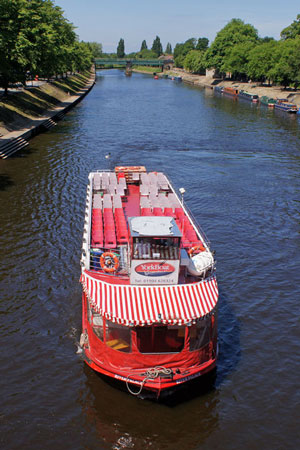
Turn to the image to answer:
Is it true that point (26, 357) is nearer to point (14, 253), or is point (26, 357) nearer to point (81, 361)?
point (81, 361)

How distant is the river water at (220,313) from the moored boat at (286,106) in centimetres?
4884

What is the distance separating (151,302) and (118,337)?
7.01 feet

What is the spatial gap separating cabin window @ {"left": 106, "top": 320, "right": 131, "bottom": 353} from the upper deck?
2.04 metres

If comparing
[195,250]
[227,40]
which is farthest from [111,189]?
[227,40]

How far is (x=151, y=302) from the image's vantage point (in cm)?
1759

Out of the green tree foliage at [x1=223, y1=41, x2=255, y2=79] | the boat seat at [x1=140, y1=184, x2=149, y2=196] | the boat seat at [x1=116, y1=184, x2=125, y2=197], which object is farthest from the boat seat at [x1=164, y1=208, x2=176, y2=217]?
the green tree foliage at [x1=223, y1=41, x2=255, y2=79]

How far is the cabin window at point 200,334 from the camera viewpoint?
58.7 feet

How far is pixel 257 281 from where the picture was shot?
94.0ft

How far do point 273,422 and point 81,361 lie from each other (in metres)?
9.49

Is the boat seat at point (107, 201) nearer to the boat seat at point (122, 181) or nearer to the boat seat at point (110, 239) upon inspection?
the boat seat at point (122, 181)

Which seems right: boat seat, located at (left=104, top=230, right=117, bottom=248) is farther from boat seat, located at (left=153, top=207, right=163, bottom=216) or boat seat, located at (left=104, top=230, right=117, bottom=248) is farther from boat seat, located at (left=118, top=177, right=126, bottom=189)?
boat seat, located at (left=118, top=177, right=126, bottom=189)

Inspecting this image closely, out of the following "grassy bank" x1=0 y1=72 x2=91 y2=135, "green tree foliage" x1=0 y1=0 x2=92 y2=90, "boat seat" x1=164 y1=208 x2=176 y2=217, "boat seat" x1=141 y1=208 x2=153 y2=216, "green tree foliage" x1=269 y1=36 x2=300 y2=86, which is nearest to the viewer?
"boat seat" x1=141 y1=208 x2=153 y2=216

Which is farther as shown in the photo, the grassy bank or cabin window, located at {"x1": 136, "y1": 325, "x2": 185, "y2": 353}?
the grassy bank

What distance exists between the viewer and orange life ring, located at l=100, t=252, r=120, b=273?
19562 millimetres
